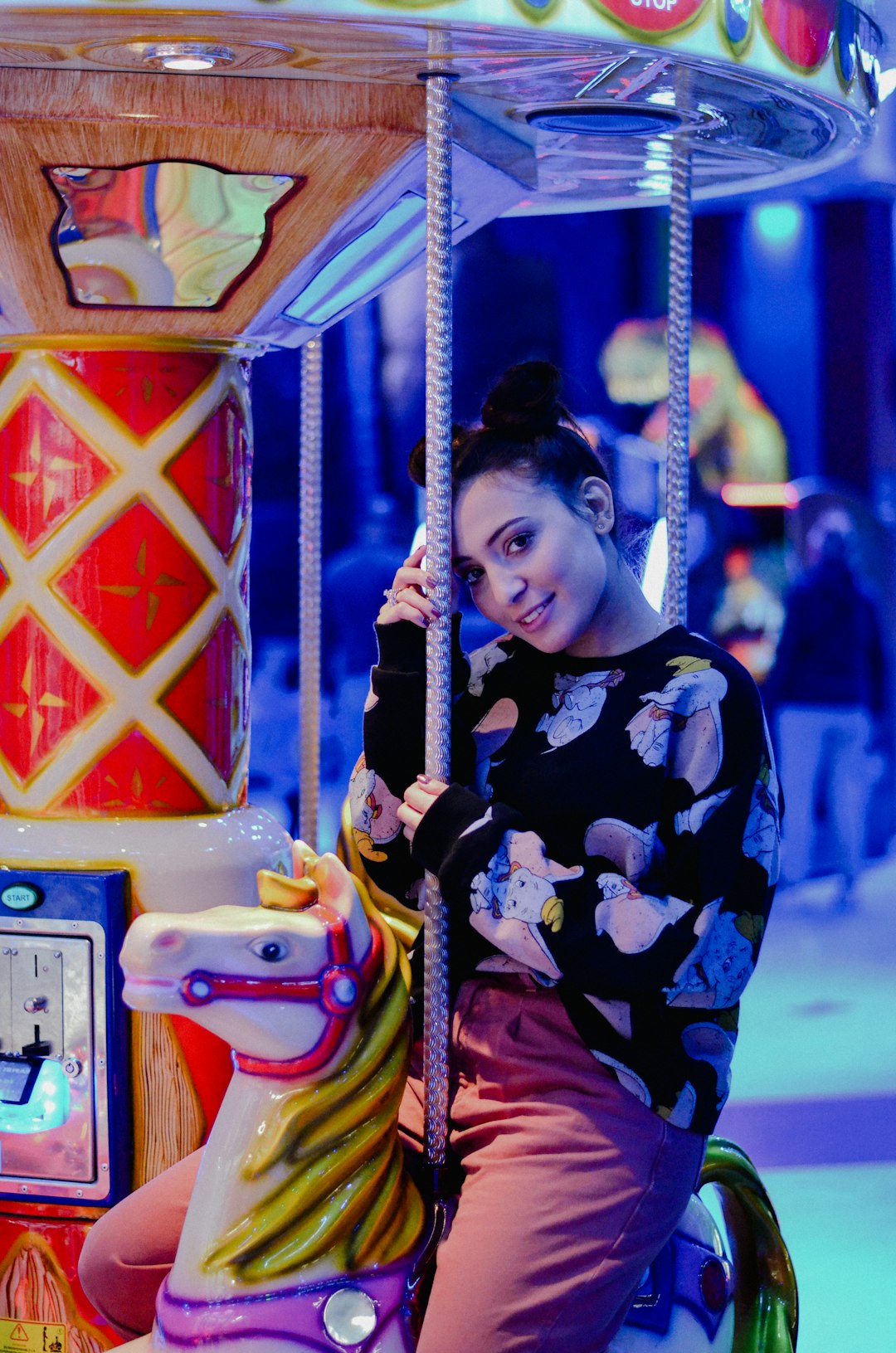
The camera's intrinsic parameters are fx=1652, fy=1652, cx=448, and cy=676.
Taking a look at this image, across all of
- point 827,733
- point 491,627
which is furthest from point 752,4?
point 827,733

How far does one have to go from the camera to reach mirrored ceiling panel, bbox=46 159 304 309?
5.89 feet

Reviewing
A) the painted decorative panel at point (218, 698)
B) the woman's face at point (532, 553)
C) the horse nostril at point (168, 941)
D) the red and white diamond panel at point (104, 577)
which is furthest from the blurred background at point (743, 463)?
the horse nostril at point (168, 941)

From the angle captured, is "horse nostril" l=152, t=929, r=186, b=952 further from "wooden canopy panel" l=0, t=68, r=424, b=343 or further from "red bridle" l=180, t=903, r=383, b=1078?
"wooden canopy panel" l=0, t=68, r=424, b=343

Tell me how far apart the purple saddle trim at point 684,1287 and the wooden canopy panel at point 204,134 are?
3.89ft

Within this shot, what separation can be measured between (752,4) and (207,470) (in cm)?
91

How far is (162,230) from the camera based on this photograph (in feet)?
6.14

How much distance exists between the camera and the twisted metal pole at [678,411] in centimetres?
199

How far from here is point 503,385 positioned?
1782mm

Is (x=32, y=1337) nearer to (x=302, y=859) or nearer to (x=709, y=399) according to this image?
(x=302, y=859)

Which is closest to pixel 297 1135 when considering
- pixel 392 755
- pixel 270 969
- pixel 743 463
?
pixel 270 969

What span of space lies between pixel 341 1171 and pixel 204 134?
1.06 meters

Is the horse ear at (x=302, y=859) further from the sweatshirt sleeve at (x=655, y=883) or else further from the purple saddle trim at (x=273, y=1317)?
the purple saddle trim at (x=273, y=1317)

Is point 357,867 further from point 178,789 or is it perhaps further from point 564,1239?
point 564,1239

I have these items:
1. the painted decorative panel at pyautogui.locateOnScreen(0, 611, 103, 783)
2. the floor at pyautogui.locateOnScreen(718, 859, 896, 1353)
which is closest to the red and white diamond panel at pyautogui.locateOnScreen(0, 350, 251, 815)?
the painted decorative panel at pyautogui.locateOnScreen(0, 611, 103, 783)
